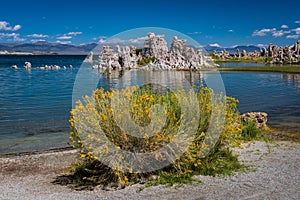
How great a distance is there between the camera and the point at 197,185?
28.9 ft

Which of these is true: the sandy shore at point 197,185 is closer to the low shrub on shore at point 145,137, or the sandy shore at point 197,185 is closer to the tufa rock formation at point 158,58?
the low shrub on shore at point 145,137

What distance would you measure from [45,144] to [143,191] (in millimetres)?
9209

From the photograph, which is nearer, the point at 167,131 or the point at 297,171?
the point at 167,131

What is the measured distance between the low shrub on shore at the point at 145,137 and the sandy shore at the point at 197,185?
46cm

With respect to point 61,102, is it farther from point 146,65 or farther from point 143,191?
point 146,65

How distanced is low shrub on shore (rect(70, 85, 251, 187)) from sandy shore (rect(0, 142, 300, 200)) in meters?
0.46

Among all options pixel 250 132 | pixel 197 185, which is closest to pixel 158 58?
pixel 250 132

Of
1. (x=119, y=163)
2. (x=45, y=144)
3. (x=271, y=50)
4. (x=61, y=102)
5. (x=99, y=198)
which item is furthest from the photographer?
(x=271, y=50)

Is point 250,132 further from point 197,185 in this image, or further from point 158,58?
point 158,58

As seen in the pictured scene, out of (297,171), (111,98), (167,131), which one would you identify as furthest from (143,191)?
(297,171)

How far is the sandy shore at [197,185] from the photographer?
820 cm

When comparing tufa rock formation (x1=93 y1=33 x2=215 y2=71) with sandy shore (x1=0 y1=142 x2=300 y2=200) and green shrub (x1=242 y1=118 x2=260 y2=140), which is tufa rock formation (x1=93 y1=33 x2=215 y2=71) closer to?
green shrub (x1=242 y1=118 x2=260 y2=140)

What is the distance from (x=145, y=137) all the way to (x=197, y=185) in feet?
6.28

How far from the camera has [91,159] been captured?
358 inches
